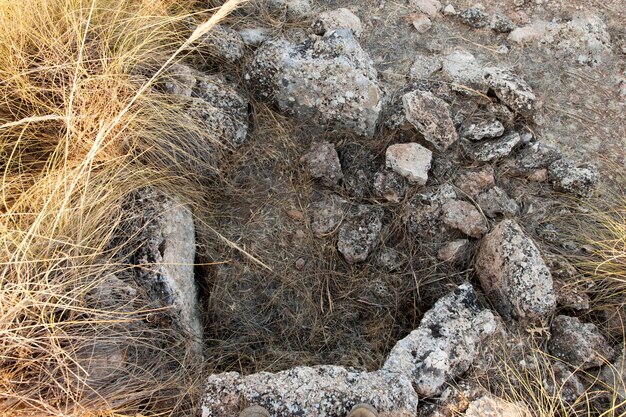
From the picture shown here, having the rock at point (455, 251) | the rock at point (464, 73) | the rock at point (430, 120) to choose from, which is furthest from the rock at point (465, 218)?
the rock at point (464, 73)

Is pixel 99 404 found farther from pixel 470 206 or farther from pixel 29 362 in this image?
pixel 470 206

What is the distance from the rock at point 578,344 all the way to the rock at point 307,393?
0.68 meters

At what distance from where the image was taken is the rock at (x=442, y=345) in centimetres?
184

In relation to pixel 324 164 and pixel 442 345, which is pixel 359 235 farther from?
pixel 442 345

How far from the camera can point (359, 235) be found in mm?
2258

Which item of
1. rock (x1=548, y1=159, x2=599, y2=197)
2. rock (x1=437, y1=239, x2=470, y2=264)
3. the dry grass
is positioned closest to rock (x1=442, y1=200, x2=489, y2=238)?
rock (x1=437, y1=239, x2=470, y2=264)

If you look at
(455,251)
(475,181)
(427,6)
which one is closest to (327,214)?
(455,251)

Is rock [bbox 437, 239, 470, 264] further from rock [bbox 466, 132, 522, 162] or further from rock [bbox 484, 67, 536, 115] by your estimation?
rock [bbox 484, 67, 536, 115]

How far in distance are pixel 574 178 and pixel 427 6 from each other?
1.31m

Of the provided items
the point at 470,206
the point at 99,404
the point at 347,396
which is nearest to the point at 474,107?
the point at 470,206

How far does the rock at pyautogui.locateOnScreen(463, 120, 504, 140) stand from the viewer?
241cm

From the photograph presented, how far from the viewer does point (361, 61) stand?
2430 millimetres

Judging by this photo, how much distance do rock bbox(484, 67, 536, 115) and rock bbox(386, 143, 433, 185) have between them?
517mm

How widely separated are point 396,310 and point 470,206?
0.59 m
